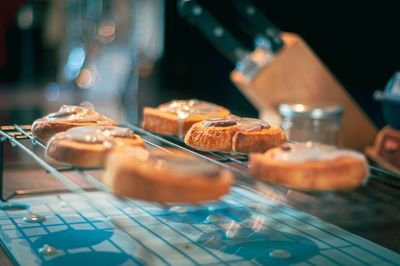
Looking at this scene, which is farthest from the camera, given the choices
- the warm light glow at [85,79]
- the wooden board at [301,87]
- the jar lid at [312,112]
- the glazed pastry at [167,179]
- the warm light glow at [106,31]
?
the warm light glow at [106,31]

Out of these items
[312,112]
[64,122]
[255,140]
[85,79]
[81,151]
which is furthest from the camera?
[85,79]

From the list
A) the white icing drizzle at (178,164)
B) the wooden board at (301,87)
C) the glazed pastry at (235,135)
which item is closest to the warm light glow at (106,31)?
the wooden board at (301,87)

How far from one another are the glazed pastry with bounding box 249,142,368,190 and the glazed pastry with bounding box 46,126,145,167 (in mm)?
221

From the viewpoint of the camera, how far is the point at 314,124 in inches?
77.0

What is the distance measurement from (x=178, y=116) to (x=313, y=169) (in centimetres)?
53

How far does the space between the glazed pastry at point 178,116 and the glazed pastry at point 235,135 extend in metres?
0.13

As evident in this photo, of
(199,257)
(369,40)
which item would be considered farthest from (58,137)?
(369,40)

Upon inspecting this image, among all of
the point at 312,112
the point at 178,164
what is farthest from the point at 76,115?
the point at 312,112

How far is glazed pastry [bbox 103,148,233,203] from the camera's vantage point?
83cm

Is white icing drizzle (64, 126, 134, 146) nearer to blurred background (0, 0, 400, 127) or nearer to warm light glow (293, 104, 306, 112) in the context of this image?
warm light glow (293, 104, 306, 112)

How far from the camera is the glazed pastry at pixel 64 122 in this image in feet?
4.07

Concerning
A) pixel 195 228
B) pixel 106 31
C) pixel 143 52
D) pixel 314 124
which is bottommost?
pixel 195 228

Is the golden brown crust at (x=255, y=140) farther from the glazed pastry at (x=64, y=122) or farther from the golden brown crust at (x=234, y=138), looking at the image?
the glazed pastry at (x=64, y=122)

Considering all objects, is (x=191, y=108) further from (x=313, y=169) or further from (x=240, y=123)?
(x=313, y=169)
